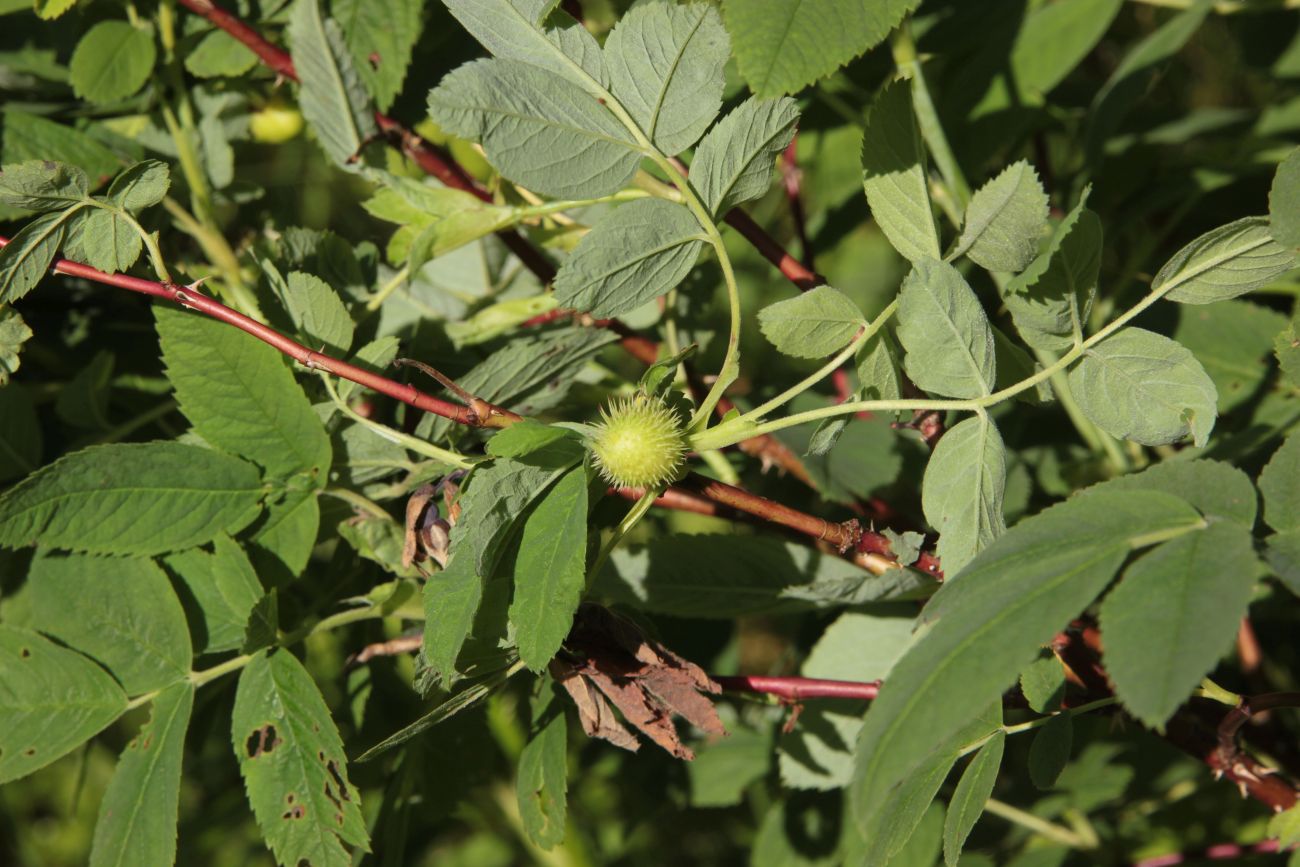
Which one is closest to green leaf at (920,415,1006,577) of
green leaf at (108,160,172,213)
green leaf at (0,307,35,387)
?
green leaf at (108,160,172,213)

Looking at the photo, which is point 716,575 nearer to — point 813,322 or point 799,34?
point 813,322

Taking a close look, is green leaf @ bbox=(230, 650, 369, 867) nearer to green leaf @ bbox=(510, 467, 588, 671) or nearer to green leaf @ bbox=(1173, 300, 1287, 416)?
green leaf @ bbox=(510, 467, 588, 671)

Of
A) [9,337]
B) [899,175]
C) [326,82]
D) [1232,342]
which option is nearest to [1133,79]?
[1232,342]

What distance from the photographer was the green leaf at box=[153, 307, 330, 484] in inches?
41.3

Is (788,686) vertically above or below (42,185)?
below

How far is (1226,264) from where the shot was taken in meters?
0.86

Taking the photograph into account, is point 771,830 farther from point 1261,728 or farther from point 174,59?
point 174,59

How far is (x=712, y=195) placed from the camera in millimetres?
915

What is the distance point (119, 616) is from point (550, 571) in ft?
1.80

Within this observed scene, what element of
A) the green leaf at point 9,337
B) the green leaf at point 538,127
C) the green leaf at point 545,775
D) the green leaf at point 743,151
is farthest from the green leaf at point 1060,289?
the green leaf at point 9,337

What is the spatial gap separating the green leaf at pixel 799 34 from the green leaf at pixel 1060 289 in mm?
242

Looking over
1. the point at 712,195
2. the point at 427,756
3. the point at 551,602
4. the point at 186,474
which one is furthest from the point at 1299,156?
the point at 427,756

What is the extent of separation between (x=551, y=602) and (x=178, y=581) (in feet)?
1.73

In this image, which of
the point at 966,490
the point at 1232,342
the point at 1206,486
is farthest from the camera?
the point at 1232,342
